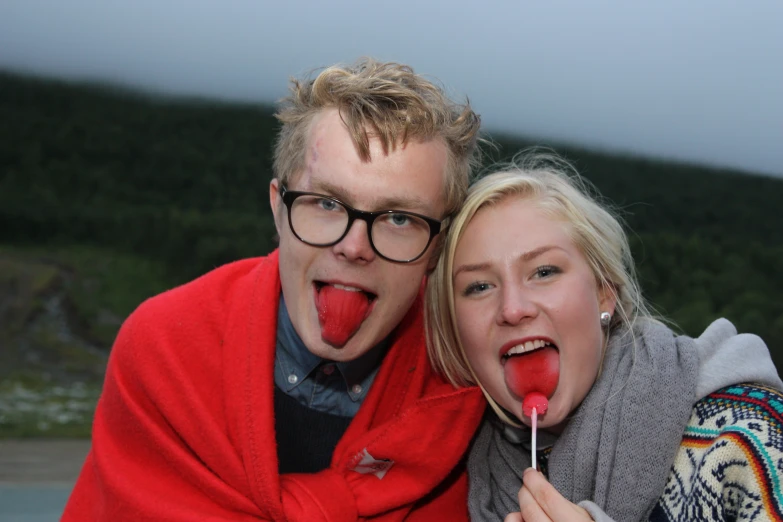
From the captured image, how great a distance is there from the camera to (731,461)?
3.98 ft

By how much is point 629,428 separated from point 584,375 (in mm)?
140

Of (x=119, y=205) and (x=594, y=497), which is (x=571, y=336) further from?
(x=119, y=205)

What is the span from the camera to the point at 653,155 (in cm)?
364

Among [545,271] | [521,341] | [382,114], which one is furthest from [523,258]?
[382,114]

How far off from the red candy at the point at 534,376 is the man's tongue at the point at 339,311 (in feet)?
1.05

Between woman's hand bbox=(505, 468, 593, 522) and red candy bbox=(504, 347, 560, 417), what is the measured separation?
6.2 inches

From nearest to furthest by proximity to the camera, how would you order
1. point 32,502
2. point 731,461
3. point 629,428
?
point 731,461, point 629,428, point 32,502

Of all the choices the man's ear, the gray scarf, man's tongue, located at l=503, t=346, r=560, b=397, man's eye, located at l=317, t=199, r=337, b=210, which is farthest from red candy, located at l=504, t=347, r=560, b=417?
the man's ear

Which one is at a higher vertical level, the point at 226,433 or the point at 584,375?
the point at 584,375

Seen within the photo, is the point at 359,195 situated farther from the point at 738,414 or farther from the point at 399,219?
the point at 738,414

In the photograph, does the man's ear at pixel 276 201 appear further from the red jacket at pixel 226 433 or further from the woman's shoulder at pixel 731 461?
the woman's shoulder at pixel 731 461

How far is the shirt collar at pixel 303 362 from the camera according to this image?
5.15ft

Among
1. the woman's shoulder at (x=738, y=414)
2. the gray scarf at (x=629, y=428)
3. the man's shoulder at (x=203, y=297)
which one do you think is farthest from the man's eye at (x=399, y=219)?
the woman's shoulder at (x=738, y=414)

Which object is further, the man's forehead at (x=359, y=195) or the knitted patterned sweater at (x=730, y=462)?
the man's forehead at (x=359, y=195)
